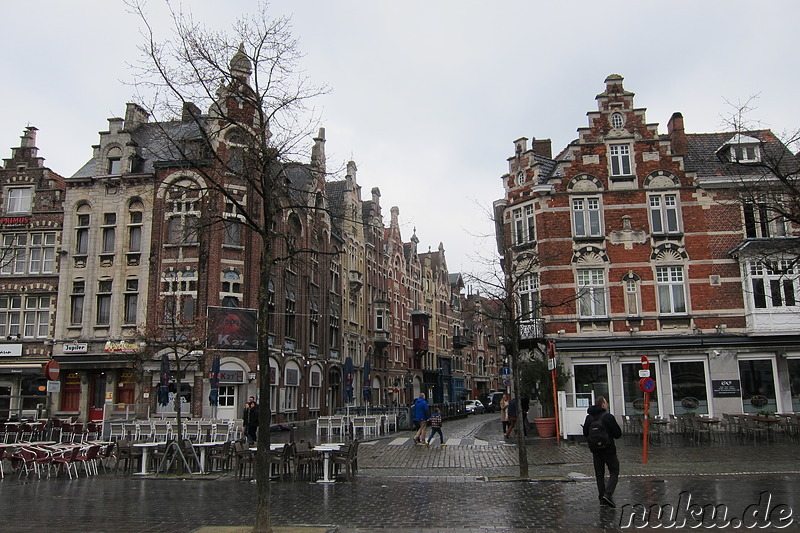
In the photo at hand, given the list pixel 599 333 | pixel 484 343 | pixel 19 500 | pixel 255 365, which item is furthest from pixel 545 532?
pixel 484 343

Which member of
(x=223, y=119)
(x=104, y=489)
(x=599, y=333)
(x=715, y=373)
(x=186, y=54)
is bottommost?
(x=104, y=489)

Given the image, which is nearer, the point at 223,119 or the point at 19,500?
the point at 223,119

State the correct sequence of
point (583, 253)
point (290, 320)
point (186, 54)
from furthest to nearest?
point (290, 320) < point (583, 253) < point (186, 54)

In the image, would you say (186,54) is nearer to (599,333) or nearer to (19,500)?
(19,500)

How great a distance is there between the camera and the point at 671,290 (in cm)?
2692

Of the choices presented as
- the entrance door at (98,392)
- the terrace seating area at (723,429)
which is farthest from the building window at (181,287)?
the terrace seating area at (723,429)

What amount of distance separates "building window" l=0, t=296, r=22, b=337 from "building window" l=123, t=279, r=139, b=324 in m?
6.28

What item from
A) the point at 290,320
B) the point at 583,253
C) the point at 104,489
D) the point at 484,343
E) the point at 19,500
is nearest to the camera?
the point at 19,500

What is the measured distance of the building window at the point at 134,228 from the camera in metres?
34.5

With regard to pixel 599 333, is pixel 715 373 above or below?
below

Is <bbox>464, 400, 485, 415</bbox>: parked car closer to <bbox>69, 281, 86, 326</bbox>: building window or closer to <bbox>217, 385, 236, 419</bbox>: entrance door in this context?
<bbox>217, 385, 236, 419</bbox>: entrance door

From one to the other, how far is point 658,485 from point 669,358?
1357 centimetres

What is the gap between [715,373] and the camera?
25.5 meters

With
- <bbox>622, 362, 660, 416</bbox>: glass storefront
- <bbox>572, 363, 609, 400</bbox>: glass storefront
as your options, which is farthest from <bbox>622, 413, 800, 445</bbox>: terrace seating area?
<bbox>572, 363, 609, 400</bbox>: glass storefront
